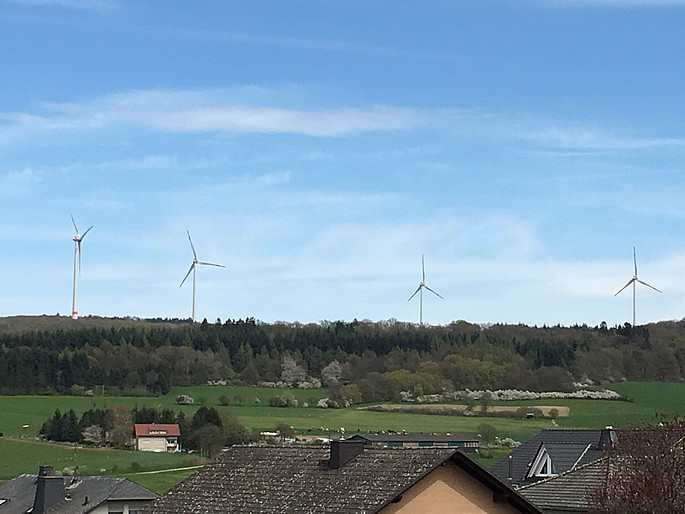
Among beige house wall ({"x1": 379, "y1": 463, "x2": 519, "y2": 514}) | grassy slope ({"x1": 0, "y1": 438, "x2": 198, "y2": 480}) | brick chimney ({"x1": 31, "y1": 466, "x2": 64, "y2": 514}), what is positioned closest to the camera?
beige house wall ({"x1": 379, "y1": 463, "x2": 519, "y2": 514})

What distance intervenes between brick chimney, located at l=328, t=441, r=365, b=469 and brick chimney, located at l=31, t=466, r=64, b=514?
35.3 metres

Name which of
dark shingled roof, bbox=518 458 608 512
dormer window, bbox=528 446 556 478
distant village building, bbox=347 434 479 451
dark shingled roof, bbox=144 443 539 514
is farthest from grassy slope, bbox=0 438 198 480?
dark shingled roof, bbox=518 458 608 512

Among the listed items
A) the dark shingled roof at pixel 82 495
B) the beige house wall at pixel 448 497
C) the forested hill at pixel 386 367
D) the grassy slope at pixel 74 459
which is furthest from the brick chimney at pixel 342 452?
the forested hill at pixel 386 367

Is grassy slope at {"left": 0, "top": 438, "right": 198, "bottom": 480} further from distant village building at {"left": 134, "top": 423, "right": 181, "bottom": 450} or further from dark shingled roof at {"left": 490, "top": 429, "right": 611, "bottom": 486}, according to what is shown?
dark shingled roof at {"left": 490, "top": 429, "right": 611, "bottom": 486}

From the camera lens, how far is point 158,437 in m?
136

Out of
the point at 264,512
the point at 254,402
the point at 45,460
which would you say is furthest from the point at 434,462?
the point at 254,402

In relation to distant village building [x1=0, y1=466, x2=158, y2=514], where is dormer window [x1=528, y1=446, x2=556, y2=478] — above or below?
above

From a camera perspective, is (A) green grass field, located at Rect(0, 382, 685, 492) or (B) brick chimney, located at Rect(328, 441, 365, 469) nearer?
(B) brick chimney, located at Rect(328, 441, 365, 469)

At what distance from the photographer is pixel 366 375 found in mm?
187500

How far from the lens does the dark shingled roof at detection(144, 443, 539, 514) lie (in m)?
34.8

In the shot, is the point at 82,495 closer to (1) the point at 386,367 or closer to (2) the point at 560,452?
(2) the point at 560,452

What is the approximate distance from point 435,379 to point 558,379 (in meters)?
16.3

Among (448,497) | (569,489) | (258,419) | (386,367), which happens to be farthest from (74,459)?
(386,367)

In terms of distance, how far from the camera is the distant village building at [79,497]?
223ft
